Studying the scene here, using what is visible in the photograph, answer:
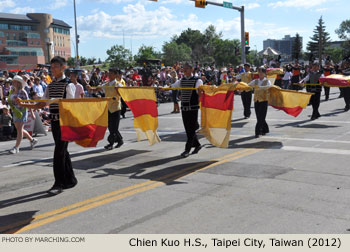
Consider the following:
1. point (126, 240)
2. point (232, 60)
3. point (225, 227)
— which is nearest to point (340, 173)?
point (225, 227)

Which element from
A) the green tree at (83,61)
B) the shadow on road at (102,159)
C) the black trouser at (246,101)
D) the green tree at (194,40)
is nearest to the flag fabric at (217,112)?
the shadow on road at (102,159)

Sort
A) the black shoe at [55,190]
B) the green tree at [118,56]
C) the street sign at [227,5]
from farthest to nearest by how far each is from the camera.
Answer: the green tree at [118,56] < the street sign at [227,5] < the black shoe at [55,190]

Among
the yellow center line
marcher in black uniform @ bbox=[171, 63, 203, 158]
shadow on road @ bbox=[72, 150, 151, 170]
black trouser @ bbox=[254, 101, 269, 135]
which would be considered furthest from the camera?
black trouser @ bbox=[254, 101, 269, 135]

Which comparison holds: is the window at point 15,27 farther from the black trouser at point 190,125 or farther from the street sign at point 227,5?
the black trouser at point 190,125

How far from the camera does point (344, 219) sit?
199 inches

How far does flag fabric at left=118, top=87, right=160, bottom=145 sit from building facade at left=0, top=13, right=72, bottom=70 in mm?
105558

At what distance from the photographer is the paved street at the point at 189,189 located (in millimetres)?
5086

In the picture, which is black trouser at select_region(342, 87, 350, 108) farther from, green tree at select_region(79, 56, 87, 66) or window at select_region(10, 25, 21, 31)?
window at select_region(10, 25, 21, 31)

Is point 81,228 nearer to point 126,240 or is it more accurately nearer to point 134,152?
point 126,240

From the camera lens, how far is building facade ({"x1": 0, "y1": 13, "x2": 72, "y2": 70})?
118 m

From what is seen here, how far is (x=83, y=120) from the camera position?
6.93m

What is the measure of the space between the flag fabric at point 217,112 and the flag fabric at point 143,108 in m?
1.15

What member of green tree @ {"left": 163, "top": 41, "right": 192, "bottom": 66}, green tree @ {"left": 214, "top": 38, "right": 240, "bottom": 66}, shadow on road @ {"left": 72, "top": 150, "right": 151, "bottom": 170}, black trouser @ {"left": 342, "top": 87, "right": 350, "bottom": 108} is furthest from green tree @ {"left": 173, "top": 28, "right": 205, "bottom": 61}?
shadow on road @ {"left": 72, "top": 150, "right": 151, "bottom": 170}

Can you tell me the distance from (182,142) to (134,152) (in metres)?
1.65
